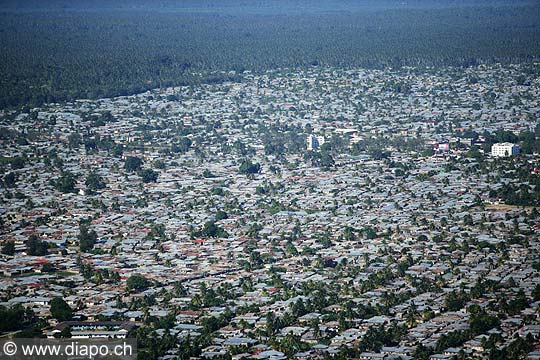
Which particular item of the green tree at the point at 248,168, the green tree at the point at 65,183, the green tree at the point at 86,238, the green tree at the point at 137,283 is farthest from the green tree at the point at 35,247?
the green tree at the point at 248,168

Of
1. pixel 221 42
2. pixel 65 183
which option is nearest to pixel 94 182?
pixel 65 183

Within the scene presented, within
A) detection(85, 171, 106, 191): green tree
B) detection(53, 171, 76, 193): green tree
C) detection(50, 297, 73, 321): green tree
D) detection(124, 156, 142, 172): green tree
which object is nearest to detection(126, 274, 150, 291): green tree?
detection(50, 297, 73, 321): green tree

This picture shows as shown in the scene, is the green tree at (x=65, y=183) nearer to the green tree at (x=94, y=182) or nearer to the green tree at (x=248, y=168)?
the green tree at (x=94, y=182)

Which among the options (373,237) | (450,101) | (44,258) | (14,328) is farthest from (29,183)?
(450,101)

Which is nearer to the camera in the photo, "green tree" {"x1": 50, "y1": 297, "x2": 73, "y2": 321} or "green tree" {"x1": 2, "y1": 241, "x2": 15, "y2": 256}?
A: "green tree" {"x1": 50, "y1": 297, "x2": 73, "y2": 321}

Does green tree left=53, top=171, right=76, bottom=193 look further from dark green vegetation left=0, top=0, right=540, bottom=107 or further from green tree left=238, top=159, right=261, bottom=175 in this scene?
dark green vegetation left=0, top=0, right=540, bottom=107
